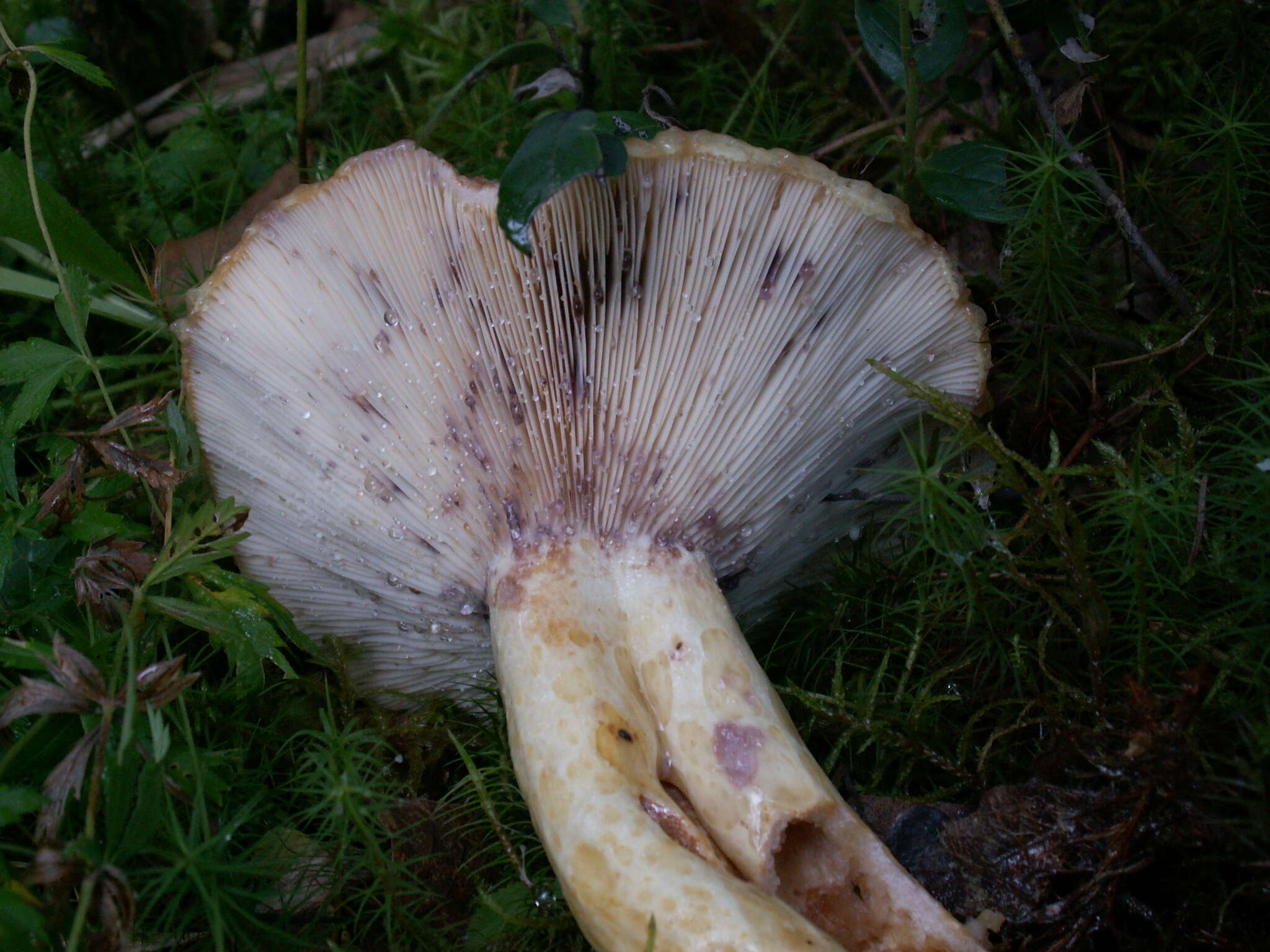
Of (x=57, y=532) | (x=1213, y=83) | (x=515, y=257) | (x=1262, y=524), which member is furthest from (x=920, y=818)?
(x=1213, y=83)

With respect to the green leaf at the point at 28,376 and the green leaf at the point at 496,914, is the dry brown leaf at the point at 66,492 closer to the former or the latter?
the green leaf at the point at 28,376

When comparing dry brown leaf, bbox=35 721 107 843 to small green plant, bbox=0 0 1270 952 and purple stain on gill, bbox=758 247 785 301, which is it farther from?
purple stain on gill, bbox=758 247 785 301

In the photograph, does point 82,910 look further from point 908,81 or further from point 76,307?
point 908,81

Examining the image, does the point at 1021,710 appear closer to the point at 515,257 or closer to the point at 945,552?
the point at 945,552

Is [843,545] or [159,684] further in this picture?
[843,545]

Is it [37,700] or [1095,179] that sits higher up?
[1095,179]

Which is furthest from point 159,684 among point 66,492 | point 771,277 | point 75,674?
point 771,277
